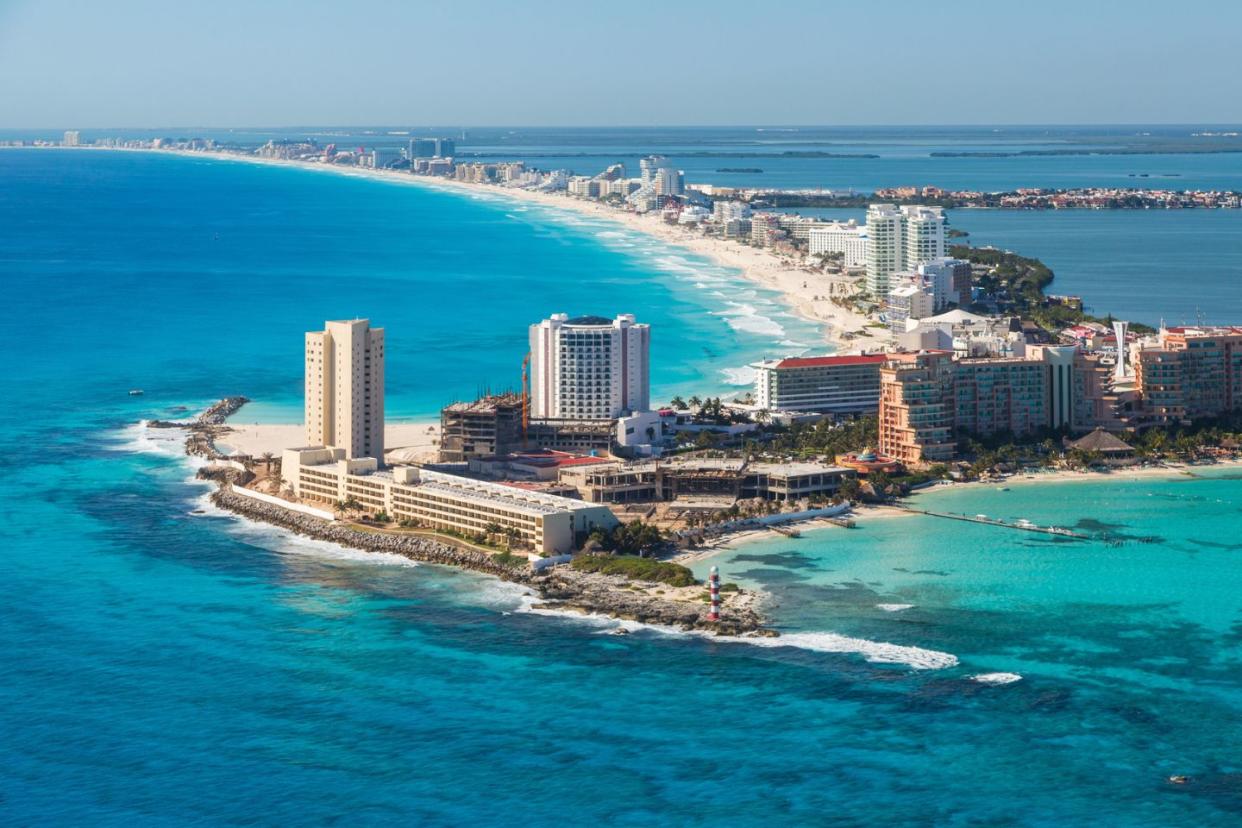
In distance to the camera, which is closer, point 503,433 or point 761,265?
point 503,433

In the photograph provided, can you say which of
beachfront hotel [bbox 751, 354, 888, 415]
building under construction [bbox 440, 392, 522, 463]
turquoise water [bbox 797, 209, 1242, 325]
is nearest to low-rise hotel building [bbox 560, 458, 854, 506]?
building under construction [bbox 440, 392, 522, 463]

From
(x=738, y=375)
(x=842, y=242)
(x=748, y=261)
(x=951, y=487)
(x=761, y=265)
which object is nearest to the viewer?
(x=951, y=487)

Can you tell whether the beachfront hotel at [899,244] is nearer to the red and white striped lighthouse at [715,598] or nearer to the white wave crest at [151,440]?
the white wave crest at [151,440]

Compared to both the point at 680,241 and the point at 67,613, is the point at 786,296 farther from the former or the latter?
the point at 67,613

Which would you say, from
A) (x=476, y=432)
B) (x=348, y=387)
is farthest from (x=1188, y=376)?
(x=348, y=387)

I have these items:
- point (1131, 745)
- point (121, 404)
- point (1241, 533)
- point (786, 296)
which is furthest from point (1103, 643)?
point (786, 296)

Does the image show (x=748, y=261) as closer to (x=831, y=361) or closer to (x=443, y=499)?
(x=831, y=361)
